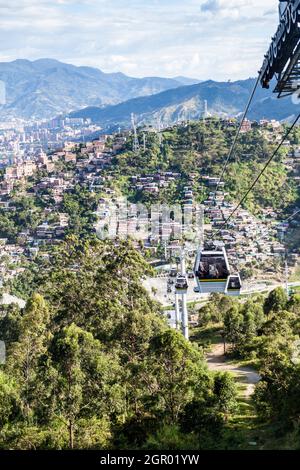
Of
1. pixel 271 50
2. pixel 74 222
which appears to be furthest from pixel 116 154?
pixel 271 50

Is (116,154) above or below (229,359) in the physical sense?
above

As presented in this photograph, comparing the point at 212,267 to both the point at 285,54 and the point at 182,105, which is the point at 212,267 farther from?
the point at 182,105

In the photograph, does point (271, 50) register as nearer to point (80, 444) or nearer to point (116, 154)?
point (80, 444)

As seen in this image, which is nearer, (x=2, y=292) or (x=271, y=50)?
(x=271, y=50)

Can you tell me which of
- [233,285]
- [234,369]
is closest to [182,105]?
[234,369]

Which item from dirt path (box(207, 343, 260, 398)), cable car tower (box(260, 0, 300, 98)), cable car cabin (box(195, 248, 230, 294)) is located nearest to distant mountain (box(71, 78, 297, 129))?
dirt path (box(207, 343, 260, 398))

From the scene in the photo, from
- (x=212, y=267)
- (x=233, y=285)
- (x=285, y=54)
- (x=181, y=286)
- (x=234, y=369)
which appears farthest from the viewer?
(x=234, y=369)
